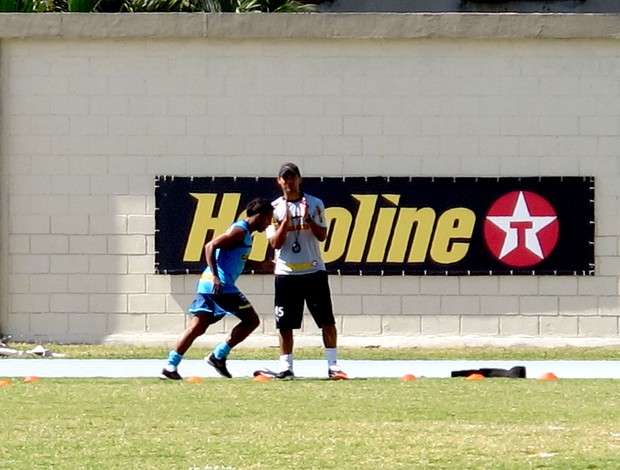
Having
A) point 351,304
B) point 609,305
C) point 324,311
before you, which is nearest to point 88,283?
point 351,304

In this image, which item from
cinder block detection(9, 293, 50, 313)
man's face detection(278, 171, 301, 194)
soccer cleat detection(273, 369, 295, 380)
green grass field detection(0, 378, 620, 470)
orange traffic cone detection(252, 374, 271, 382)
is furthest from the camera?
cinder block detection(9, 293, 50, 313)

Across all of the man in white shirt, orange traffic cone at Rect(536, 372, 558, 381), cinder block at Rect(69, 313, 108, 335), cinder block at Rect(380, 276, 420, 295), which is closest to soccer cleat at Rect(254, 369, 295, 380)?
the man in white shirt

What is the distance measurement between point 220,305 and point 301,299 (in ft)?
2.32

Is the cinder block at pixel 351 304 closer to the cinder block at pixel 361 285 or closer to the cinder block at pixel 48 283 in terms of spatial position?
the cinder block at pixel 361 285

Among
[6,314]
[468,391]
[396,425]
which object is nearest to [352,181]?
[6,314]

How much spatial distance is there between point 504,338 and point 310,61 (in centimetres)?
383

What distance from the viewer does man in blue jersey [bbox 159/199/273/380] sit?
1332 centimetres

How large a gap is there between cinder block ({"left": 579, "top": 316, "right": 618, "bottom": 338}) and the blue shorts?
571 centimetres

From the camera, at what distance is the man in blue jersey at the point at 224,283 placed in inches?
524

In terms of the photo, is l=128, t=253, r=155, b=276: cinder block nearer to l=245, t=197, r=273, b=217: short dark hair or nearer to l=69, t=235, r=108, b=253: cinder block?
l=69, t=235, r=108, b=253: cinder block

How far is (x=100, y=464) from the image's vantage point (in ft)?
27.2

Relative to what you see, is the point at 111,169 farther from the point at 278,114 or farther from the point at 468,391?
the point at 468,391

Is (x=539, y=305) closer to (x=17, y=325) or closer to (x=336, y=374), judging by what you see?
(x=336, y=374)

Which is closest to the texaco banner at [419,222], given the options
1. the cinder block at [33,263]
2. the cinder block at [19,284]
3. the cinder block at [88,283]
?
the cinder block at [88,283]
